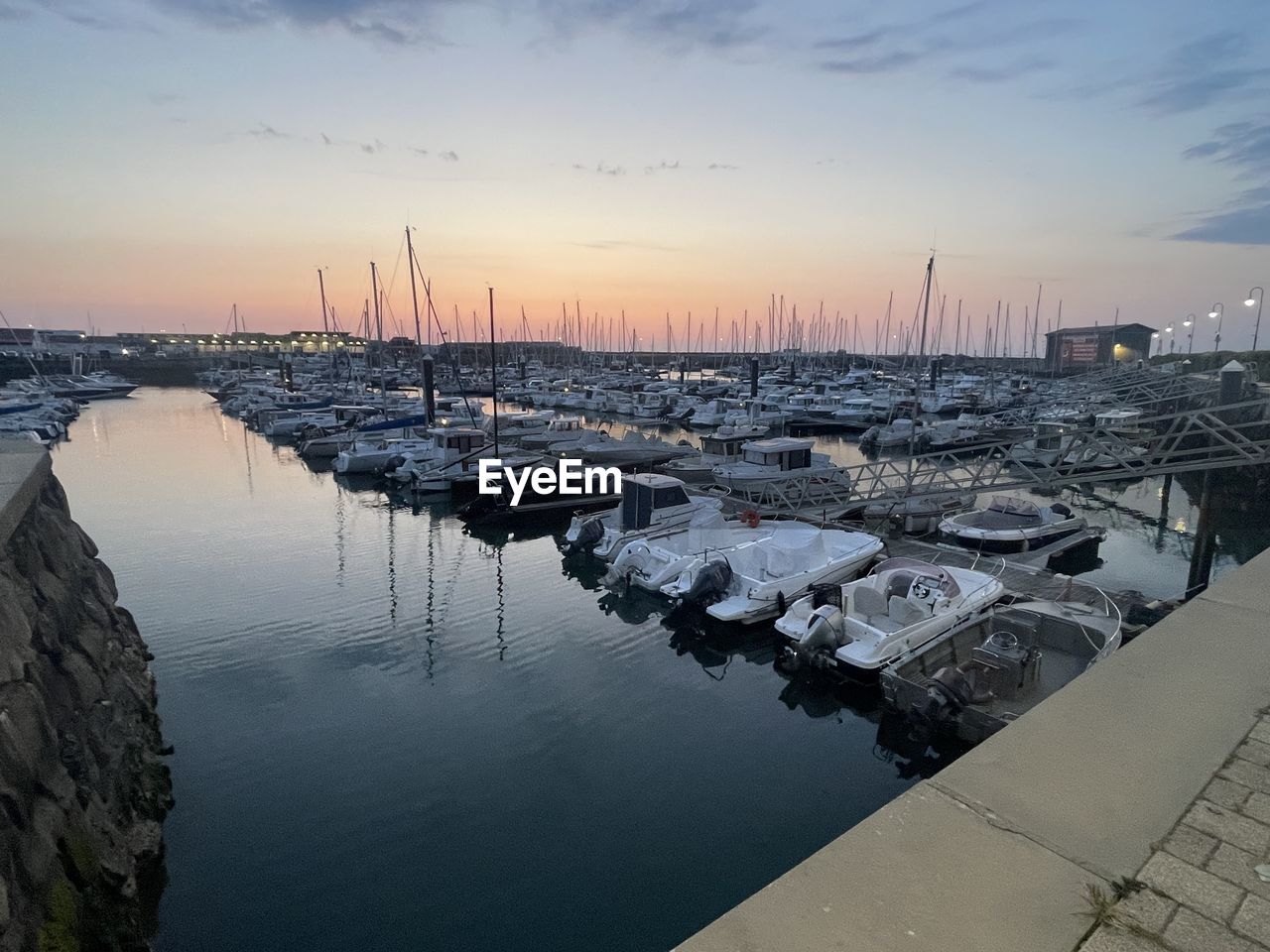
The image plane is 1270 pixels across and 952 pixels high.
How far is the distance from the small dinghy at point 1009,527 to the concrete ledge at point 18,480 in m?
22.5

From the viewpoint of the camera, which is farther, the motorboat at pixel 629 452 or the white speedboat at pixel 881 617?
the motorboat at pixel 629 452

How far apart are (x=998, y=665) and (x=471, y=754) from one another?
9131mm

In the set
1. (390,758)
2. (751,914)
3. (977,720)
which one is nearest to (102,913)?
(390,758)

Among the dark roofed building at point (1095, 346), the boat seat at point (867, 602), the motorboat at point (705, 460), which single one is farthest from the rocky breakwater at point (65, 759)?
the dark roofed building at point (1095, 346)

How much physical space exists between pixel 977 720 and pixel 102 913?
38.8 ft

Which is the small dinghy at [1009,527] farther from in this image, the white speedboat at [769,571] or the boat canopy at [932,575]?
the boat canopy at [932,575]

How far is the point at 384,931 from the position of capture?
8031 millimetres

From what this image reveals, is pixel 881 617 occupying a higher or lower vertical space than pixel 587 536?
higher

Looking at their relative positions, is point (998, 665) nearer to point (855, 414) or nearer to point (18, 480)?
point (18, 480)

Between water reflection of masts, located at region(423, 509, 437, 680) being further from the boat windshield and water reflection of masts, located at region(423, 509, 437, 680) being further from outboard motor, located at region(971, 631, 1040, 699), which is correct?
the boat windshield

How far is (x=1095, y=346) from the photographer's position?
326 ft

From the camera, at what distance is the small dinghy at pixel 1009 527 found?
21000mm

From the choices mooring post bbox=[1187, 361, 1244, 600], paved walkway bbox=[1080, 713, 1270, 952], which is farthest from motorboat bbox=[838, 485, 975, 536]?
paved walkway bbox=[1080, 713, 1270, 952]

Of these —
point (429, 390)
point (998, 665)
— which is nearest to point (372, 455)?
point (429, 390)
